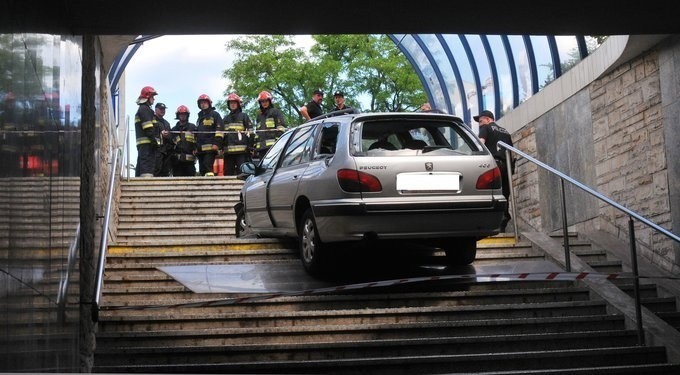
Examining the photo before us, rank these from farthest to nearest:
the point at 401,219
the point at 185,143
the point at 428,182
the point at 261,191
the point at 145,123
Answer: the point at 185,143 → the point at 145,123 → the point at 261,191 → the point at 428,182 → the point at 401,219

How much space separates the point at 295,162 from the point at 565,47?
17.7 ft

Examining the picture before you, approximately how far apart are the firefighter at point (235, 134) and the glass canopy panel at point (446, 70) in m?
4.71

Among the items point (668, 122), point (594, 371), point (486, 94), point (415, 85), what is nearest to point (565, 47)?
point (668, 122)

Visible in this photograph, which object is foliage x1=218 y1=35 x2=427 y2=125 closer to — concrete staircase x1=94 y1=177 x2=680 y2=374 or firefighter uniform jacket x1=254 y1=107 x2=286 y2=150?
firefighter uniform jacket x1=254 y1=107 x2=286 y2=150

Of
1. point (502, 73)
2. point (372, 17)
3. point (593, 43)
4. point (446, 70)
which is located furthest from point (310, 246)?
point (446, 70)

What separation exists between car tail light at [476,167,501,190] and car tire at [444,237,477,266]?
2.53 feet

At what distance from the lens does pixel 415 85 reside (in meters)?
45.8

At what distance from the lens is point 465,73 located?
882 inches

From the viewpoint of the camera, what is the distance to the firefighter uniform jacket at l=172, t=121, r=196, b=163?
21.7 metres

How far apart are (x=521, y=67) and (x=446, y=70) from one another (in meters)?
5.89

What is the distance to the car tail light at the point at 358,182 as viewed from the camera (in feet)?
34.0

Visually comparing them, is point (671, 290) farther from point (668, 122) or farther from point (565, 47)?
point (565, 47)

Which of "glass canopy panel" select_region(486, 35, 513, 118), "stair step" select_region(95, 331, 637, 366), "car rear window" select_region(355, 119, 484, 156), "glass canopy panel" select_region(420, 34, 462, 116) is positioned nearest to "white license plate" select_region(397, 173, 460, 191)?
"car rear window" select_region(355, 119, 484, 156)

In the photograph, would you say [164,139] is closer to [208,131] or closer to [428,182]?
[208,131]
